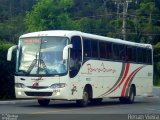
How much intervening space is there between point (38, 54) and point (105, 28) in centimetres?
5019

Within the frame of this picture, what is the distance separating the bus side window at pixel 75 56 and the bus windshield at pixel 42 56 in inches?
18.8

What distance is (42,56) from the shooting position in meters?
23.3

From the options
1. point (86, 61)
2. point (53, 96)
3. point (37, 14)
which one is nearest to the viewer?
point (53, 96)

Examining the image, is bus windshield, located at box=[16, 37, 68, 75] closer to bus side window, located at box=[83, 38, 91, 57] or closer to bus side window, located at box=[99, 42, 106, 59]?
bus side window, located at box=[83, 38, 91, 57]

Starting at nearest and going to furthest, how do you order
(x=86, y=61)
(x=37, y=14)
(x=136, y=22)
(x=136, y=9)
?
(x=86, y=61) < (x=37, y=14) < (x=136, y=22) < (x=136, y=9)

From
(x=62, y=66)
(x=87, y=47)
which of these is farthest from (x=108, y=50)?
(x=62, y=66)

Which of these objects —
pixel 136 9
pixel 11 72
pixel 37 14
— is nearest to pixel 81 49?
pixel 11 72

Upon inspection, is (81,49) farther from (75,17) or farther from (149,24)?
(75,17)

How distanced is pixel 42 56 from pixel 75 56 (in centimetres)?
150

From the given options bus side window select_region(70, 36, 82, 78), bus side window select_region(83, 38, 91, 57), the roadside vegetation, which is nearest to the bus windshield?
bus side window select_region(70, 36, 82, 78)

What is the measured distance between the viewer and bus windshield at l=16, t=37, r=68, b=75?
75.6ft

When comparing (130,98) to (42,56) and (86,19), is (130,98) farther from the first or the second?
(86,19)

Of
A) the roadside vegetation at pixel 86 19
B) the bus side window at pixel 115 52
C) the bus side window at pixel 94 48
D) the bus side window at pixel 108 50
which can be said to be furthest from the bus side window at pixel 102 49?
the roadside vegetation at pixel 86 19

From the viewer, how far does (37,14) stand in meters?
56.2
